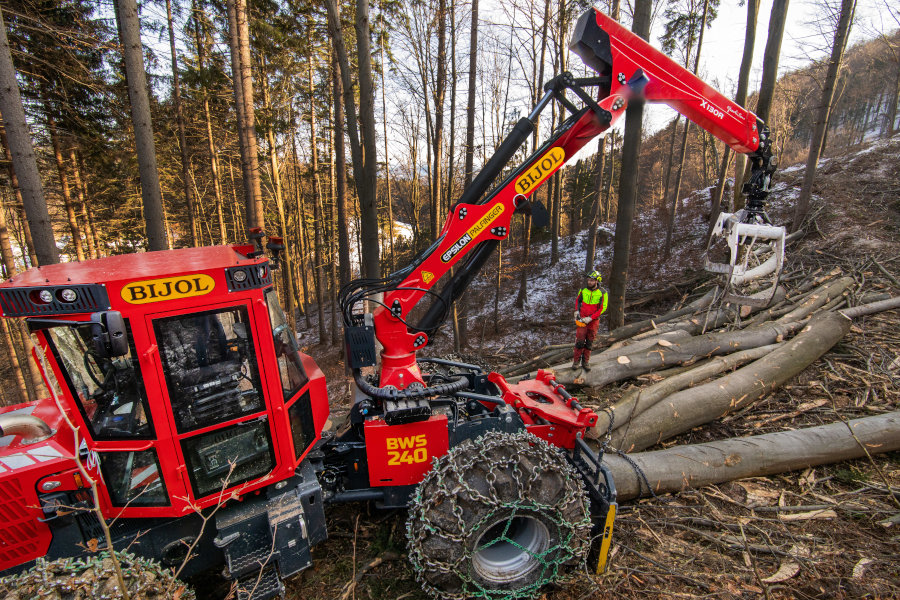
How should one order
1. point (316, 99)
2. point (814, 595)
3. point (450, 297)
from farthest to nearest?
point (316, 99) < point (450, 297) < point (814, 595)

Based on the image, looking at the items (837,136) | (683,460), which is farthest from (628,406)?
(837,136)

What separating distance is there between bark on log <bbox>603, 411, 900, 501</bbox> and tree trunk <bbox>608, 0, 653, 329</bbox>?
480 cm

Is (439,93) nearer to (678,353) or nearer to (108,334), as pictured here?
(678,353)

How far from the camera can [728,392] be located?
487cm

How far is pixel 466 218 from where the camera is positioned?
151 inches

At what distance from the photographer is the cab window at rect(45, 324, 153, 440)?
2449mm

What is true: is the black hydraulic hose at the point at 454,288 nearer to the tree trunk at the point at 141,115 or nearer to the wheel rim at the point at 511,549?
the wheel rim at the point at 511,549

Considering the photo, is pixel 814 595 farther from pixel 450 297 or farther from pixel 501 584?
pixel 450 297

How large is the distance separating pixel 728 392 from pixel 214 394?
552 cm

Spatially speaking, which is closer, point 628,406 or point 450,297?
point 450,297

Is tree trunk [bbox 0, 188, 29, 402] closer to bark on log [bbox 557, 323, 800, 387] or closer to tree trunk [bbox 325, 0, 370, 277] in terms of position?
tree trunk [bbox 325, 0, 370, 277]

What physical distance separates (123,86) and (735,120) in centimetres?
1244

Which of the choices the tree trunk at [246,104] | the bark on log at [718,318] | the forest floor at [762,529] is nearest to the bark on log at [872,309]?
the forest floor at [762,529]

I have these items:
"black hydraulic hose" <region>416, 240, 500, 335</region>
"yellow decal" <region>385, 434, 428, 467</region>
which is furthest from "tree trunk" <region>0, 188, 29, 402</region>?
"yellow decal" <region>385, 434, 428, 467</region>
